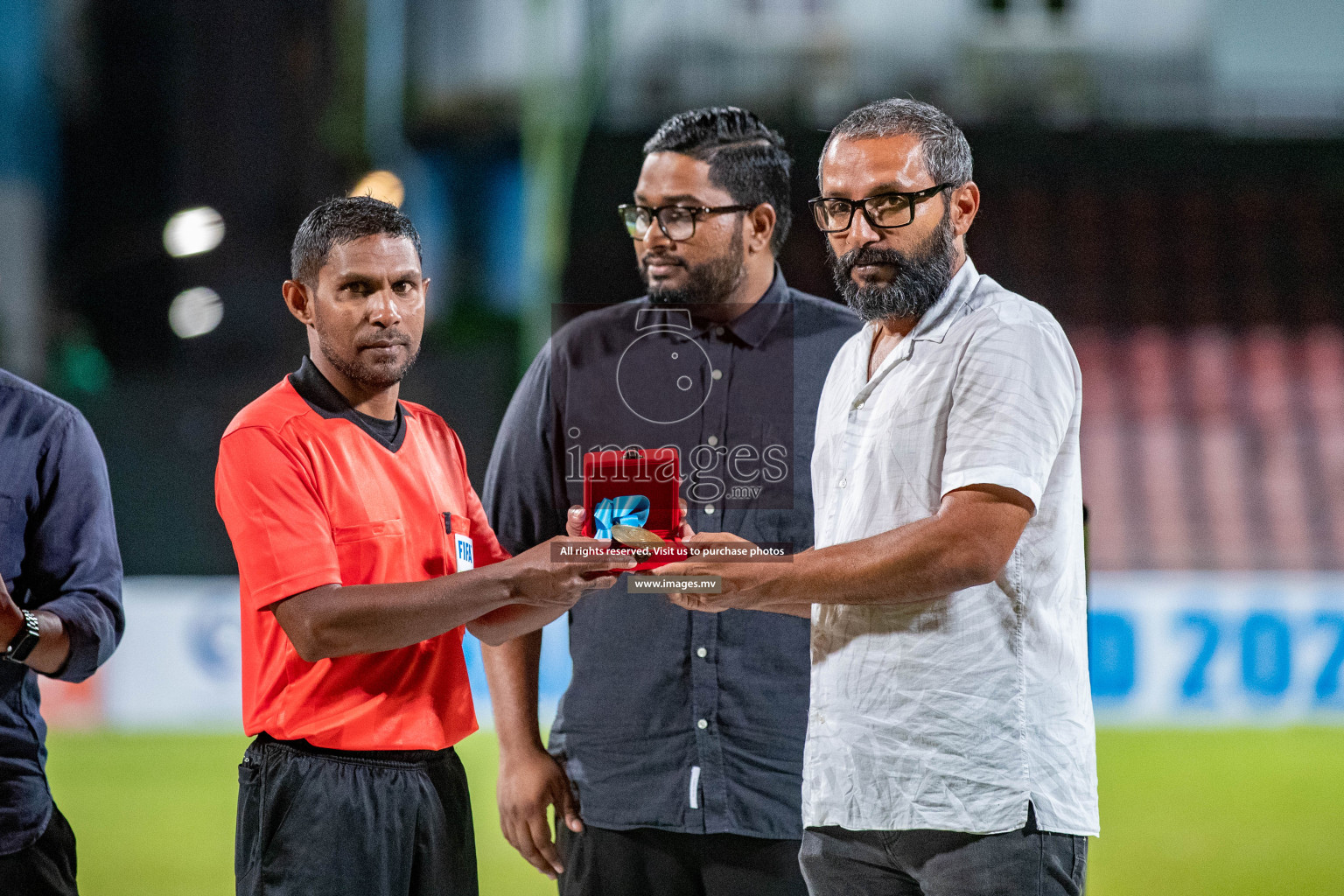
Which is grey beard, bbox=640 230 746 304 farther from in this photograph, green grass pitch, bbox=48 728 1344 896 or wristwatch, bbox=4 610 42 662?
green grass pitch, bbox=48 728 1344 896

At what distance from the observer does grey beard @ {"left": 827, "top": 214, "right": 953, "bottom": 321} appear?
1.77m

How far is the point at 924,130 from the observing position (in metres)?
1.77

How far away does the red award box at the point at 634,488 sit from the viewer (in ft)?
5.68

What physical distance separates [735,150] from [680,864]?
1.19 meters

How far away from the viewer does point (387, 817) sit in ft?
6.01

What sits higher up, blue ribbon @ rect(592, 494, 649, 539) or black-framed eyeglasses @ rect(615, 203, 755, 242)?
black-framed eyeglasses @ rect(615, 203, 755, 242)

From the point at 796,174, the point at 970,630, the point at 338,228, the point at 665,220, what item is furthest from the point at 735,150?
the point at 796,174

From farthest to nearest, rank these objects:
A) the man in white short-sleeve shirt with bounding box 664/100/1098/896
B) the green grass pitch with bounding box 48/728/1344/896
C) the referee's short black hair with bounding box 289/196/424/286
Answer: the green grass pitch with bounding box 48/728/1344/896, the referee's short black hair with bounding box 289/196/424/286, the man in white short-sleeve shirt with bounding box 664/100/1098/896

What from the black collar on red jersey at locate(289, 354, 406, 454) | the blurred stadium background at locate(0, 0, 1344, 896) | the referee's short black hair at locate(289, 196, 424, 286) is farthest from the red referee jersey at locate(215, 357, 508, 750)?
the blurred stadium background at locate(0, 0, 1344, 896)

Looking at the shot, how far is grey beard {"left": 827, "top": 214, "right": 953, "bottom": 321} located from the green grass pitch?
2.73m

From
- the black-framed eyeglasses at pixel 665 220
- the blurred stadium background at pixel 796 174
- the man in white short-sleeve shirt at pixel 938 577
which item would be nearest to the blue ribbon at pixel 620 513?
the man in white short-sleeve shirt at pixel 938 577

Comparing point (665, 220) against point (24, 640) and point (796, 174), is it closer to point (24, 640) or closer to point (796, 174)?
point (24, 640)

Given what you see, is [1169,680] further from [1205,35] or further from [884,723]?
[1205,35]

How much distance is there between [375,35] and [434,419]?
7525 mm
